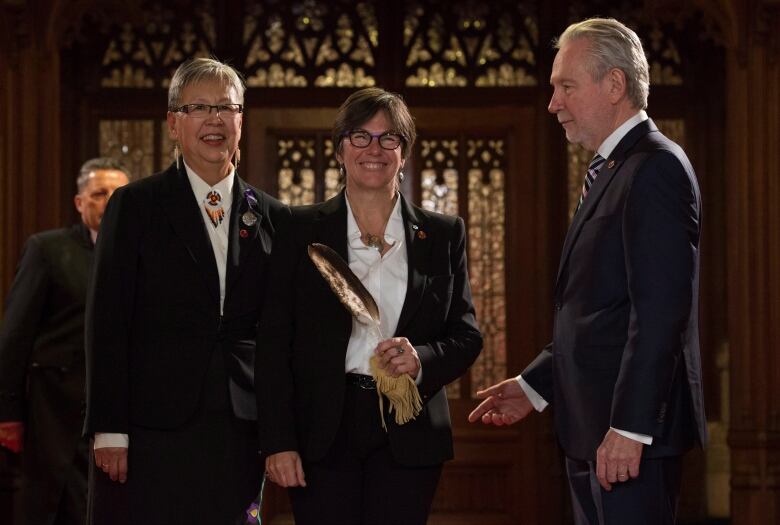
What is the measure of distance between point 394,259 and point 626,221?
65 cm

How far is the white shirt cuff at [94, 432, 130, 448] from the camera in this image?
285cm

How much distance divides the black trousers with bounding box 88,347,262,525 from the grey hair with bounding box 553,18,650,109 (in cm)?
113

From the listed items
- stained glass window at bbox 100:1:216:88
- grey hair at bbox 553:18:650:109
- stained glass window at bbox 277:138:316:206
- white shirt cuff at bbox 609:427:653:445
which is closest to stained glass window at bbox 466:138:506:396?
stained glass window at bbox 277:138:316:206

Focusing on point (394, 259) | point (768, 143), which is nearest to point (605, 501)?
point (394, 259)

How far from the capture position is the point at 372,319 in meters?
2.79

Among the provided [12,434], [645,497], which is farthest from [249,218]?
[12,434]

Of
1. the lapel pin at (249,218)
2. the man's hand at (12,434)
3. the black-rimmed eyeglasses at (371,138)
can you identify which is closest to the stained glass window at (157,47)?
the man's hand at (12,434)

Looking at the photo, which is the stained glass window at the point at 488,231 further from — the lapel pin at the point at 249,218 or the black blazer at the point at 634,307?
the black blazer at the point at 634,307

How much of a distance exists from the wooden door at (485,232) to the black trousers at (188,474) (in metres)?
2.70

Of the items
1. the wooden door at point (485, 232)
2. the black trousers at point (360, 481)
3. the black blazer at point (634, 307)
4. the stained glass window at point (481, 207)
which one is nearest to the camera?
the black blazer at point (634, 307)

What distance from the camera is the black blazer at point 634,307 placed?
2490mm

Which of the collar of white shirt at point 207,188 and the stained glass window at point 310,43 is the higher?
the stained glass window at point 310,43

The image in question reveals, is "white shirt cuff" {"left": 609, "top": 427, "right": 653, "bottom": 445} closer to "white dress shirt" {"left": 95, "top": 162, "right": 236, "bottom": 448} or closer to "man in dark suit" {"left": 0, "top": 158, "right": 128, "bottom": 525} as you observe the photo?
"white dress shirt" {"left": 95, "top": 162, "right": 236, "bottom": 448}

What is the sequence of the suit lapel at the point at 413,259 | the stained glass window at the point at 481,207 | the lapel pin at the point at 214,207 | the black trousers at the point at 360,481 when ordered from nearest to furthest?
Answer: the black trousers at the point at 360,481 → the suit lapel at the point at 413,259 → the lapel pin at the point at 214,207 → the stained glass window at the point at 481,207
